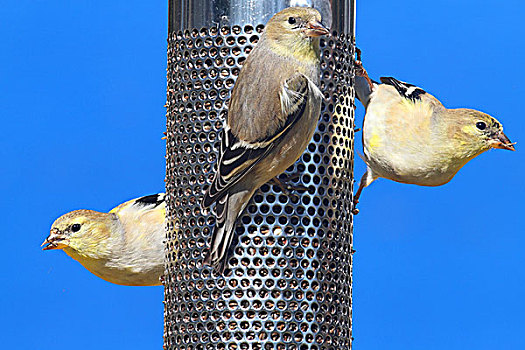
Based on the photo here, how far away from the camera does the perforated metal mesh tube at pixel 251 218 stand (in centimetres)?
703

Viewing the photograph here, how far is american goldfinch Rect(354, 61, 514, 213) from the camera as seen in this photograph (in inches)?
315

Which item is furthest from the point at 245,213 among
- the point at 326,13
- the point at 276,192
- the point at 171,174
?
the point at 326,13

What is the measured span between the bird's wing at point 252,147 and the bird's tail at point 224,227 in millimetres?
122

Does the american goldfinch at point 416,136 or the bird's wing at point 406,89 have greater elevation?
the bird's wing at point 406,89

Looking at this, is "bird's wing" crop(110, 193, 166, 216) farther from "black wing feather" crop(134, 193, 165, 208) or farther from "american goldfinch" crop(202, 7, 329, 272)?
"american goldfinch" crop(202, 7, 329, 272)

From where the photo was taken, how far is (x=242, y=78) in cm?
690

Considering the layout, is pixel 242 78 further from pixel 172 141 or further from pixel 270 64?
pixel 172 141

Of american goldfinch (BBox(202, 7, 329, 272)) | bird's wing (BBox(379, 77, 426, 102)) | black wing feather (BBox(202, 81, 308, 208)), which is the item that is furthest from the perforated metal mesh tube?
bird's wing (BBox(379, 77, 426, 102))

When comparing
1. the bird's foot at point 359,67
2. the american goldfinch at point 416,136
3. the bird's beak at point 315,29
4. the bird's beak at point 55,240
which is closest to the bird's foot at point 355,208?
the american goldfinch at point 416,136

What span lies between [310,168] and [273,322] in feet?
3.21

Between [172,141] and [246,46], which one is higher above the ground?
[246,46]

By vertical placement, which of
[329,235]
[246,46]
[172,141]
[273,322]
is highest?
[246,46]

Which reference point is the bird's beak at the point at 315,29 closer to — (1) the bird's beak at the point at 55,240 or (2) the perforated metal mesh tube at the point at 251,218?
(2) the perforated metal mesh tube at the point at 251,218

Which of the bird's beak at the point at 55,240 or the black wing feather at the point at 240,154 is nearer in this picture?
the black wing feather at the point at 240,154
